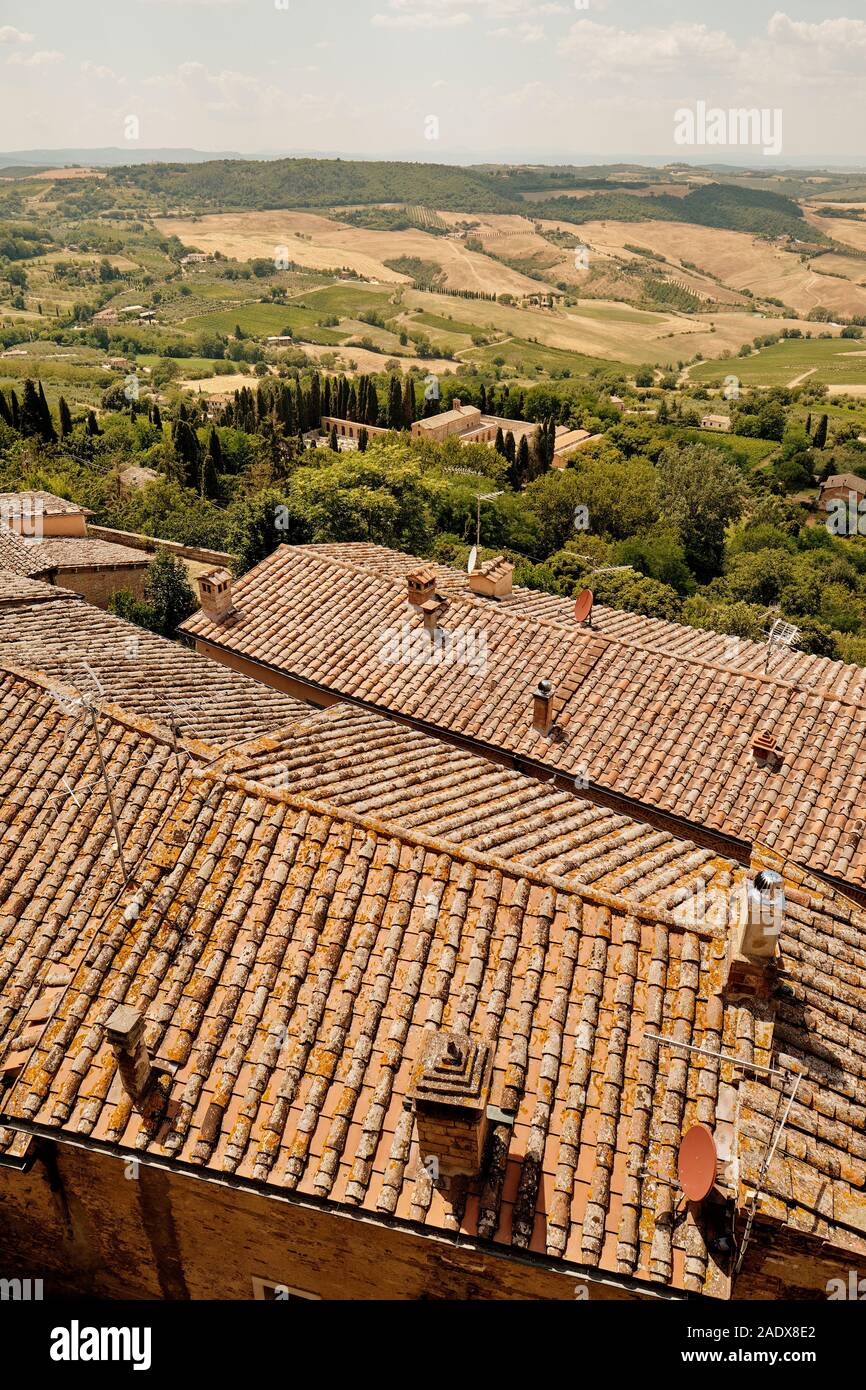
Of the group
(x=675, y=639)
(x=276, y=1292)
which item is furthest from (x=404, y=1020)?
(x=675, y=639)

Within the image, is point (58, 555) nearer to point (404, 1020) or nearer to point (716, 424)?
point (404, 1020)

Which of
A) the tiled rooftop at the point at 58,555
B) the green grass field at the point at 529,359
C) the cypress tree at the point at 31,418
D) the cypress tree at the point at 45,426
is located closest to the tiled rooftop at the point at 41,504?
the tiled rooftop at the point at 58,555

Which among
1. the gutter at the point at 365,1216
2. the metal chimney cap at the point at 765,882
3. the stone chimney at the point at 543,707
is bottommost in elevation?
the gutter at the point at 365,1216

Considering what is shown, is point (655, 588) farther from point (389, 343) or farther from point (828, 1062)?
point (389, 343)

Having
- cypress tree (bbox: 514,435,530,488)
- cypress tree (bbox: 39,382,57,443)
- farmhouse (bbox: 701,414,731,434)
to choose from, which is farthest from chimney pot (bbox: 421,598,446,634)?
farmhouse (bbox: 701,414,731,434)

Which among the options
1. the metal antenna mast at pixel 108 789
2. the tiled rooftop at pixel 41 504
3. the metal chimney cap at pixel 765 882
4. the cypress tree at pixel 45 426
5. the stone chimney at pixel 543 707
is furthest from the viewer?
the cypress tree at pixel 45 426

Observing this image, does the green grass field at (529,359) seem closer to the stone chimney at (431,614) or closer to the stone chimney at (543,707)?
the stone chimney at (431,614)

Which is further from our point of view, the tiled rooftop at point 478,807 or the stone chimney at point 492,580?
the stone chimney at point 492,580

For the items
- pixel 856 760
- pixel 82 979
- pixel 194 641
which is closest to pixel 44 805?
pixel 82 979
